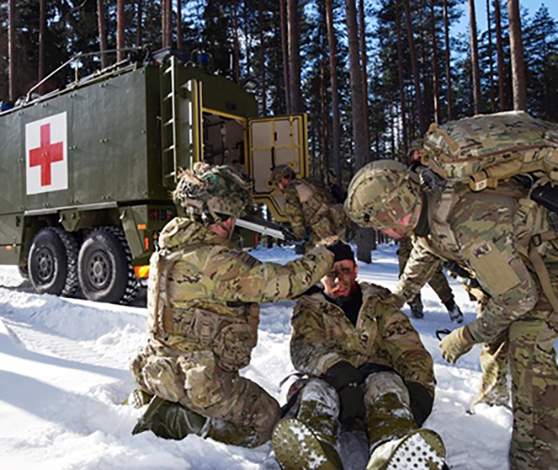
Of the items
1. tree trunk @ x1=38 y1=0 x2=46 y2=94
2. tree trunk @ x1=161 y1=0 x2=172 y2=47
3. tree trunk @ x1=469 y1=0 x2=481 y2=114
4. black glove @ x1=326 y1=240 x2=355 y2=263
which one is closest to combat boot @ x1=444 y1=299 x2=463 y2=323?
black glove @ x1=326 y1=240 x2=355 y2=263

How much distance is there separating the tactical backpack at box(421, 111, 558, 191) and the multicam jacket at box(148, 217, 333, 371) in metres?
0.77

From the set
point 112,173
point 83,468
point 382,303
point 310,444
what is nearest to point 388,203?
point 382,303

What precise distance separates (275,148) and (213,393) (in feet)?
15.8

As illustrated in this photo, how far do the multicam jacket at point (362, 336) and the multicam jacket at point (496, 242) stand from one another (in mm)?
479

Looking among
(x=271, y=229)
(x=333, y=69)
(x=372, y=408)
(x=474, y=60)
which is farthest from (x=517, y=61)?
(x=372, y=408)

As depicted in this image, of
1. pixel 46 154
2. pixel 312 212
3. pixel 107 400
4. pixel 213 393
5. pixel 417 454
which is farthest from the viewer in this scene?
pixel 46 154

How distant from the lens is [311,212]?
18.6ft

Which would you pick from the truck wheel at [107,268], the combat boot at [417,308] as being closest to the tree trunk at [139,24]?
the truck wheel at [107,268]

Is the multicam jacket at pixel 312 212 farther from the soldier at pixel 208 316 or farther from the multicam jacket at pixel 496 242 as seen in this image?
the multicam jacket at pixel 496 242

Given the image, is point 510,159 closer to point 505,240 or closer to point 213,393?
point 505,240

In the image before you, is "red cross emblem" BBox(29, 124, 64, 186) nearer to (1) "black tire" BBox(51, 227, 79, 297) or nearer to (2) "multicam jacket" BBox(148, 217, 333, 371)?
(1) "black tire" BBox(51, 227, 79, 297)

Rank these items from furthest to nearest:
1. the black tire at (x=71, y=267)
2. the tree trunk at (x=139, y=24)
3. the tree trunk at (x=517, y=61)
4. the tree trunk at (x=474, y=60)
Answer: the tree trunk at (x=139, y=24), the tree trunk at (x=474, y=60), the tree trunk at (x=517, y=61), the black tire at (x=71, y=267)

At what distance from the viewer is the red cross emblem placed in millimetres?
7078

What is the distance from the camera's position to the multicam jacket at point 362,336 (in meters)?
2.72
